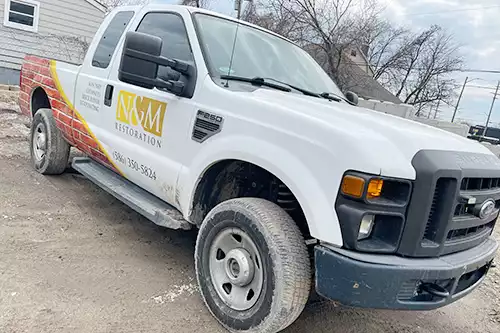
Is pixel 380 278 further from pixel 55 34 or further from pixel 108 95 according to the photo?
pixel 55 34

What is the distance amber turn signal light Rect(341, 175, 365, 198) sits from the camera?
7.23 ft

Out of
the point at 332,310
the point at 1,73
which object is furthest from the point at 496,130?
the point at 332,310

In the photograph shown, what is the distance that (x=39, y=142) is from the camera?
556 centimetres

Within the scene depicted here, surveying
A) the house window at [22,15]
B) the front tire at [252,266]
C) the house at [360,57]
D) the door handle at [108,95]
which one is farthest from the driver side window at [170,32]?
the house at [360,57]

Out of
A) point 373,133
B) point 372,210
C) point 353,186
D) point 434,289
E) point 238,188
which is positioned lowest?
point 434,289

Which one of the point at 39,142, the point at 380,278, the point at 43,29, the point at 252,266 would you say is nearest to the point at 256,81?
the point at 252,266

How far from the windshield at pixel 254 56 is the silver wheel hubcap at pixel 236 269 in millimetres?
1244

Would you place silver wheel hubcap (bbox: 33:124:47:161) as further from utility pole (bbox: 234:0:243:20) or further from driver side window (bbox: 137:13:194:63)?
utility pole (bbox: 234:0:243:20)

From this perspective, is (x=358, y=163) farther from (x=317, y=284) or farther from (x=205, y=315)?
(x=205, y=315)

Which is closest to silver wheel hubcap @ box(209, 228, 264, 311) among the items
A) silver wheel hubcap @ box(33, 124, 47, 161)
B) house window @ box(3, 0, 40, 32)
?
silver wheel hubcap @ box(33, 124, 47, 161)

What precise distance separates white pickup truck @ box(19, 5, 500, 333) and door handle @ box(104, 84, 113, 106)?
2 cm

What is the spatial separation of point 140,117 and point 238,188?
1086mm

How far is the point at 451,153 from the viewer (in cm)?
247

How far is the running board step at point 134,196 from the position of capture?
131 inches
